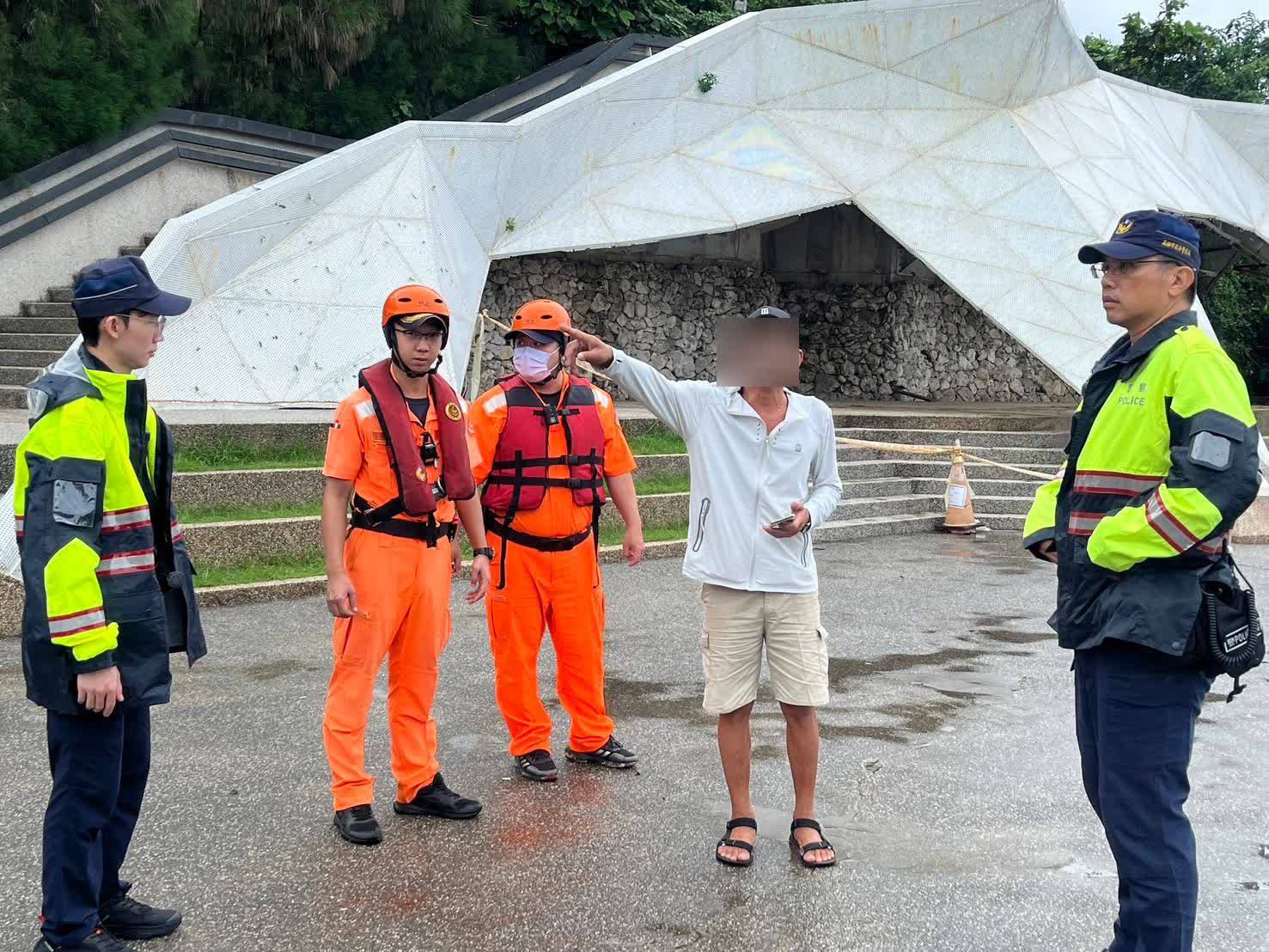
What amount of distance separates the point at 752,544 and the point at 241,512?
17.4 ft

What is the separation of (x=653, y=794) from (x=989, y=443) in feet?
34.5

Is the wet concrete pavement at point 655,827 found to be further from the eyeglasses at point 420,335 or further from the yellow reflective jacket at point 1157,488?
the eyeglasses at point 420,335

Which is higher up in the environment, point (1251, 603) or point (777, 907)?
point (1251, 603)

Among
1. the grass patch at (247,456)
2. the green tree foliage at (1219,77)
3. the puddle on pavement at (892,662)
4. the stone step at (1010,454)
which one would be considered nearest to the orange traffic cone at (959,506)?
the stone step at (1010,454)

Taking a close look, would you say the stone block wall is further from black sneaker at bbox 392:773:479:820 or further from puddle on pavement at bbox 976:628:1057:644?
black sneaker at bbox 392:773:479:820

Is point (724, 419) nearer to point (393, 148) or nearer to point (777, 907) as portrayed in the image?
point (777, 907)

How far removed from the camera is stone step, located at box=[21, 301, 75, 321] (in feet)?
40.2

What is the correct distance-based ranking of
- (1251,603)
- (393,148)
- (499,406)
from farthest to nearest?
(393,148)
(499,406)
(1251,603)

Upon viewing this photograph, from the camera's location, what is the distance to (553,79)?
56.6 ft

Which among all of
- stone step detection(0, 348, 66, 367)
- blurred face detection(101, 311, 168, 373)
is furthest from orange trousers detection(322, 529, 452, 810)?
stone step detection(0, 348, 66, 367)

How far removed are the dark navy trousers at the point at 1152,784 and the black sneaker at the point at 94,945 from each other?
2422 mm

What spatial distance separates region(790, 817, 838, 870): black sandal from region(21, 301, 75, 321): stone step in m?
10.8

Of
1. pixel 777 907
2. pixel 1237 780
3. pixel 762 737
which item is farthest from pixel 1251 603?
pixel 762 737

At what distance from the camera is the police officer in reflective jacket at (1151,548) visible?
8.43ft
